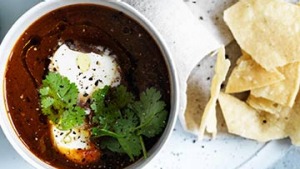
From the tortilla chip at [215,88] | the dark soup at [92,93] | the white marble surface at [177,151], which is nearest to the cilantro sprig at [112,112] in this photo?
the dark soup at [92,93]

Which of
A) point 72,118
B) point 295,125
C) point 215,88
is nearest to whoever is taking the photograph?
point 72,118

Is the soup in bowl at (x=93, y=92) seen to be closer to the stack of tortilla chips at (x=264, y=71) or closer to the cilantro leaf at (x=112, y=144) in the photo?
the cilantro leaf at (x=112, y=144)

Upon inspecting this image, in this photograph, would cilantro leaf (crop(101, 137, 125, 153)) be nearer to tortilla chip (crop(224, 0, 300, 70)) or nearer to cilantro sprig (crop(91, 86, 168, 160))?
cilantro sprig (crop(91, 86, 168, 160))

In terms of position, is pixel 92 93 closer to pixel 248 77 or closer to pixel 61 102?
pixel 61 102

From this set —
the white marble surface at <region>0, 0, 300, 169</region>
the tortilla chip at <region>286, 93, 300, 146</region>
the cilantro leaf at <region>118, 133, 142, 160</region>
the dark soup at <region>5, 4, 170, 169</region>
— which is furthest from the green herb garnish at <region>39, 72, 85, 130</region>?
the tortilla chip at <region>286, 93, 300, 146</region>

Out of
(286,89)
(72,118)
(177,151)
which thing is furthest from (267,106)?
(72,118)

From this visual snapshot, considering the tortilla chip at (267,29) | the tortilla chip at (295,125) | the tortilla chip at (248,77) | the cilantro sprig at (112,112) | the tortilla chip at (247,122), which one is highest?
the cilantro sprig at (112,112)
